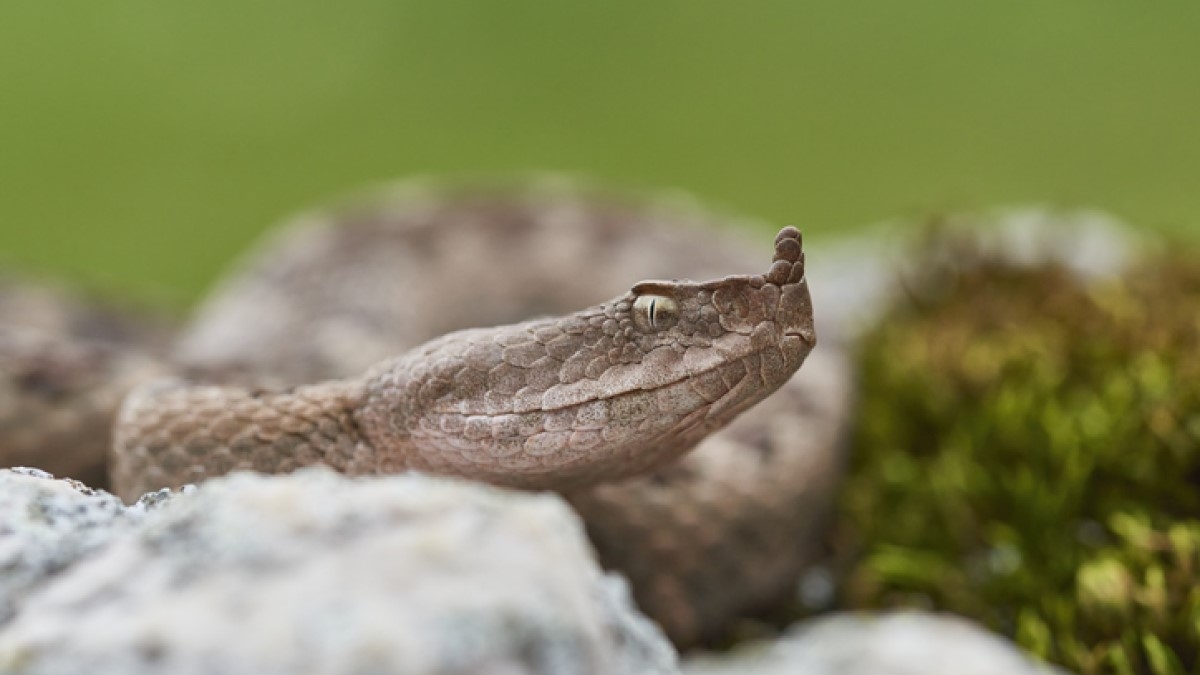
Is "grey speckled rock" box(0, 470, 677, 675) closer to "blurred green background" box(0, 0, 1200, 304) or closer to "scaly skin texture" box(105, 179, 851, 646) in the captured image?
"scaly skin texture" box(105, 179, 851, 646)

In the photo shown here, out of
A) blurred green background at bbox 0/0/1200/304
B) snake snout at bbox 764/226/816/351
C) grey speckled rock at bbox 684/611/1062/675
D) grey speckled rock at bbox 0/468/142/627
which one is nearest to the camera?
grey speckled rock at bbox 0/468/142/627

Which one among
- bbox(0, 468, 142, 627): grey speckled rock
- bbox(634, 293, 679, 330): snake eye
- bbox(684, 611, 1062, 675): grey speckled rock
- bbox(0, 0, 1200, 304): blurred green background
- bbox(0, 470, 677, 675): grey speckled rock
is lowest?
bbox(684, 611, 1062, 675): grey speckled rock

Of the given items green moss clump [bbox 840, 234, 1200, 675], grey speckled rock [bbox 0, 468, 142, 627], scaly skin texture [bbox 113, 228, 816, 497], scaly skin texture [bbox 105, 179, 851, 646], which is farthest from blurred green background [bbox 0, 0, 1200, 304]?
grey speckled rock [bbox 0, 468, 142, 627]

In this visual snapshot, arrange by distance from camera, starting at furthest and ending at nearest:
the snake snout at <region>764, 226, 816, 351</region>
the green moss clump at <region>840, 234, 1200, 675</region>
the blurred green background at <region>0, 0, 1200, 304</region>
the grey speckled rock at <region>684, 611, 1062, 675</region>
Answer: the blurred green background at <region>0, 0, 1200, 304</region> → the green moss clump at <region>840, 234, 1200, 675</region> → the grey speckled rock at <region>684, 611, 1062, 675</region> → the snake snout at <region>764, 226, 816, 351</region>

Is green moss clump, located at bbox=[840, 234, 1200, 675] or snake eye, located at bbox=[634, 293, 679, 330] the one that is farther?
green moss clump, located at bbox=[840, 234, 1200, 675]

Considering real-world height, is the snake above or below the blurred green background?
below

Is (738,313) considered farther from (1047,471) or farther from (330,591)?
(1047,471)

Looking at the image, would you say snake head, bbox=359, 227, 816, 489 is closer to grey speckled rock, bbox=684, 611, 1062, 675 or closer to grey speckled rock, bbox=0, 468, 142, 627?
grey speckled rock, bbox=0, 468, 142, 627

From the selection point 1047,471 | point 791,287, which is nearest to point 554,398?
point 791,287

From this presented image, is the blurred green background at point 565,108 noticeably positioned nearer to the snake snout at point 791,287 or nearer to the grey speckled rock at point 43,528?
the snake snout at point 791,287
